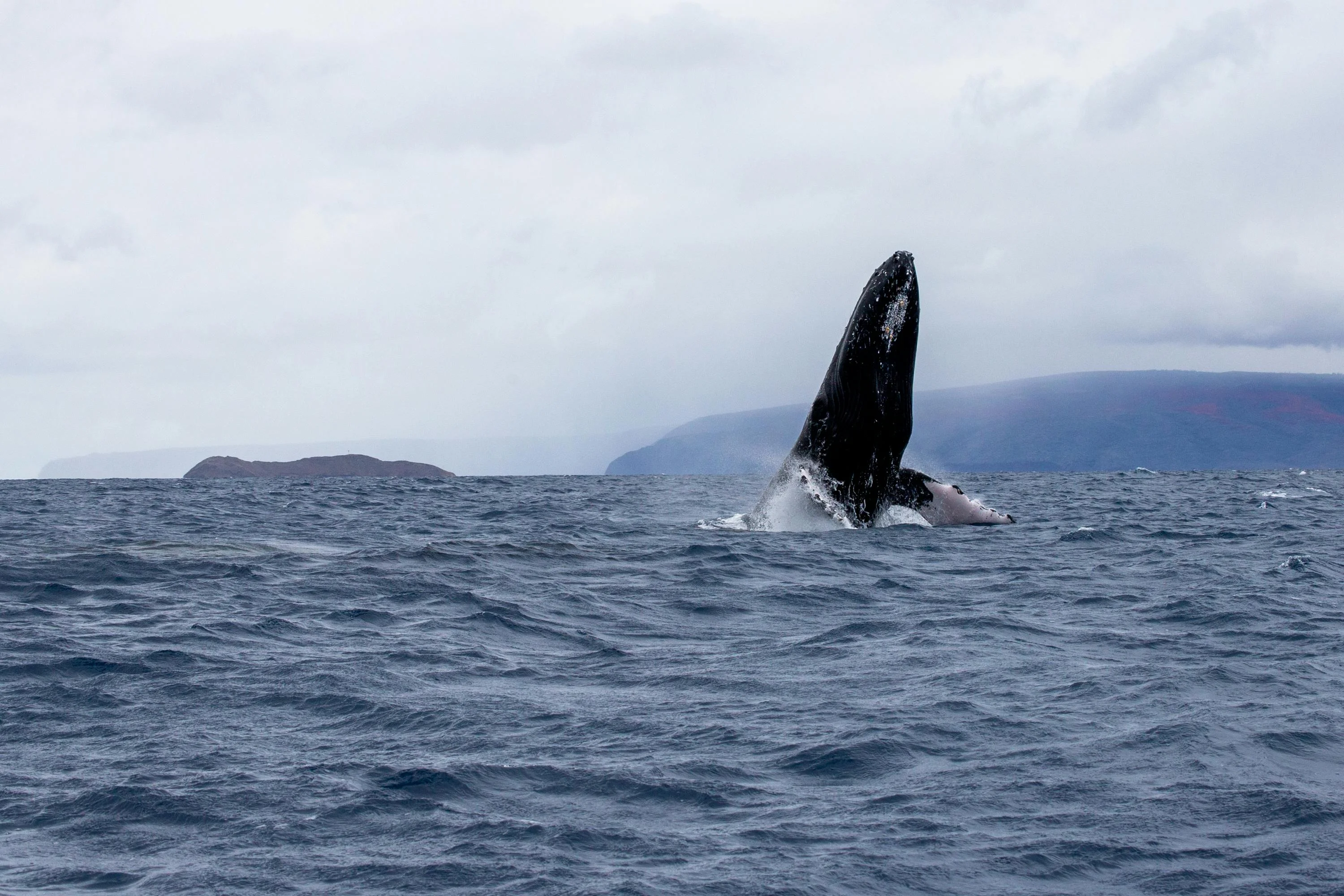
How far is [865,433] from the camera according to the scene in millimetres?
17203

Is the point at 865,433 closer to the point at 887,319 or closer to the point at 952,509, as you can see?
the point at 887,319

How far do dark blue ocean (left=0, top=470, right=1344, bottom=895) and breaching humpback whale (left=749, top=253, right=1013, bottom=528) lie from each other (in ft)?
6.68

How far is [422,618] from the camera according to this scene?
1139 cm

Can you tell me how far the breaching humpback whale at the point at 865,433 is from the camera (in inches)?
663

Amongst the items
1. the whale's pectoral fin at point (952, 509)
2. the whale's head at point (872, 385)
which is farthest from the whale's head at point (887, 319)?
the whale's pectoral fin at point (952, 509)

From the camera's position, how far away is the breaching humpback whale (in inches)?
663

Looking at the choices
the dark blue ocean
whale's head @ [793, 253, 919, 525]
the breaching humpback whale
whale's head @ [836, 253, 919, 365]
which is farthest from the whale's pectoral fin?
the dark blue ocean

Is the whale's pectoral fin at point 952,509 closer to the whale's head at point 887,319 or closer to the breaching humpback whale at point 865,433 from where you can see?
the breaching humpback whale at point 865,433

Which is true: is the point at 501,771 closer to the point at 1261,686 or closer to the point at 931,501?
the point at 1261,686

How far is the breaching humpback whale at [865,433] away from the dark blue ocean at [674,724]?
204cm

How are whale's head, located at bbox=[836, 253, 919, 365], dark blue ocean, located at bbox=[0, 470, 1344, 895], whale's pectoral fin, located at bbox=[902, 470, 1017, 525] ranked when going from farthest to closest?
1. whale's pectoral fin, located at bbox=[902, 470, 1017, 525]
2. whale's head, located at bbox=[836, 253, 919, 365]
3. dark blue ocean, located at bbox=[0, 470, 1344, 895]

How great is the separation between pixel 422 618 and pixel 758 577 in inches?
163

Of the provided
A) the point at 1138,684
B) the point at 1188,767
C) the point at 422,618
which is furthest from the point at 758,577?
the point at 1188,767

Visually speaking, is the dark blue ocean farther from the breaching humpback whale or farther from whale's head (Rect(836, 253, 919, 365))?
whale's head (Rect(836, 253, 919, 365))
